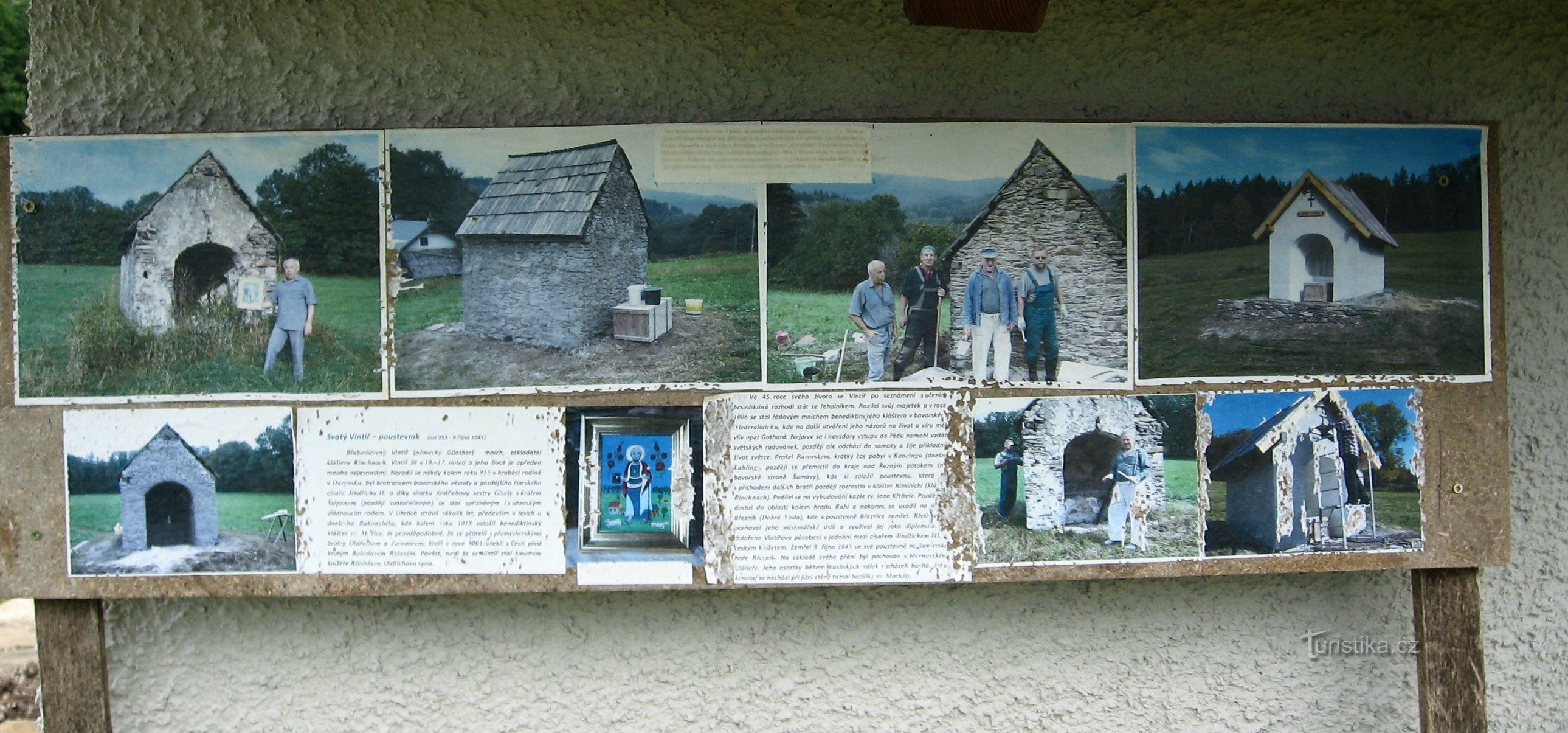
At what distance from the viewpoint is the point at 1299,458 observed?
2.58 m

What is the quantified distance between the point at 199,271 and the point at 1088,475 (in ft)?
8.07

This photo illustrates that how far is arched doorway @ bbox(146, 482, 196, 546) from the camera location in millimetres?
2508

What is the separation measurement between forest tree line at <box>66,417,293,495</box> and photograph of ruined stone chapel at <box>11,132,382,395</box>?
0.14 m

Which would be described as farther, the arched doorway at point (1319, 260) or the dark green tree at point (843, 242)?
the arched doorway at point (1319, 260)

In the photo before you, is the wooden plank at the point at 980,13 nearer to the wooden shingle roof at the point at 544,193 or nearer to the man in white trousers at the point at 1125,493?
the wooden shingle roof at the point at 544,193

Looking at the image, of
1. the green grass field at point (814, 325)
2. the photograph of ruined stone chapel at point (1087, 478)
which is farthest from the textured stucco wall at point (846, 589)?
the green grass field at point (814, 325)

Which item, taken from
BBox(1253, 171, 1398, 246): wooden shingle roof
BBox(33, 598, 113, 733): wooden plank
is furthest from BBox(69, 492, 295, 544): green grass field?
BBox(1253, 171, 1398, 246): wooden shingle roof

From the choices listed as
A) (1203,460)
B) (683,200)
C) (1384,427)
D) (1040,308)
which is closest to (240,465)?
(683,200)

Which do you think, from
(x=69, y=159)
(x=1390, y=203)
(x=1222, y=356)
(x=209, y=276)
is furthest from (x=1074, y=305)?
(x=69, y=159)

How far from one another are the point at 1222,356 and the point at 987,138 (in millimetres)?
884

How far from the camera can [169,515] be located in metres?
2.52

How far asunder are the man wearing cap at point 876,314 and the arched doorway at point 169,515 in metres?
1.87

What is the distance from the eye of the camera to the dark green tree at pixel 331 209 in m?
2.46

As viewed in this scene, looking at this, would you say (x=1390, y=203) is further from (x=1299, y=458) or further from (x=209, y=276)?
(x=209, y=276)
